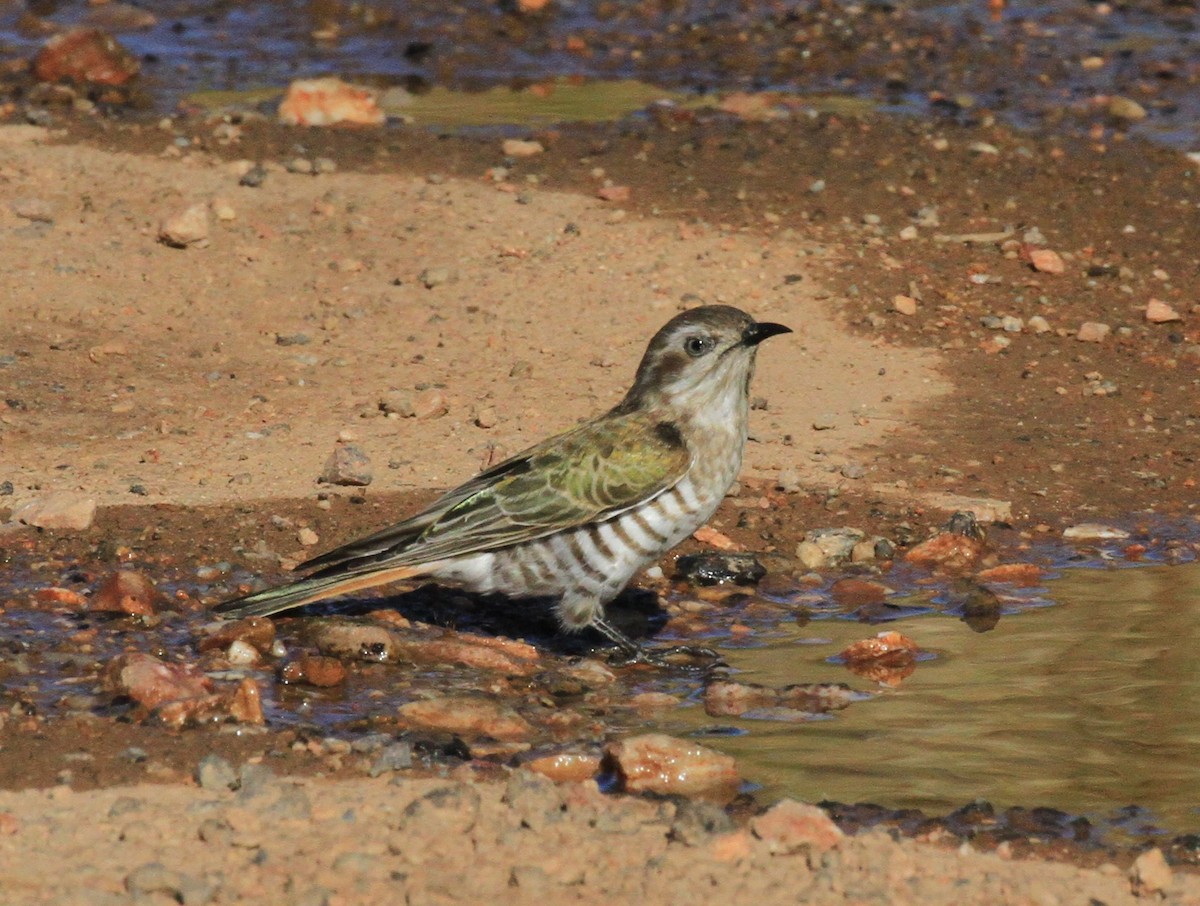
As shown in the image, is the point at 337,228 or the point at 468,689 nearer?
the point at 468,689

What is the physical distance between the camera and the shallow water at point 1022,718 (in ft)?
20.2

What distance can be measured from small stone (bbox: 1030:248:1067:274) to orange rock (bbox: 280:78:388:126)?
465 centimetres

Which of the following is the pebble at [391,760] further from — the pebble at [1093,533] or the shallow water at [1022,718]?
the pebble at [1093,533]

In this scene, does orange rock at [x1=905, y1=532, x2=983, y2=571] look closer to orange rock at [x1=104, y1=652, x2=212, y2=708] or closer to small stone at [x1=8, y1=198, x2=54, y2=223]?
orange rock at [x1=104, y1=652, x2=212, y2=708]

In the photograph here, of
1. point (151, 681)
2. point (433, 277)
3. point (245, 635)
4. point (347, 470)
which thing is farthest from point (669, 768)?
point (433, 277)

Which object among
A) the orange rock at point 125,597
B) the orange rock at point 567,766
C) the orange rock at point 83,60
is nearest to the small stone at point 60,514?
the orange rock at point 125,597

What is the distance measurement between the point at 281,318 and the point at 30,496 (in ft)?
8.45

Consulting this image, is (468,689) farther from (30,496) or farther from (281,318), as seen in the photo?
(281,318)

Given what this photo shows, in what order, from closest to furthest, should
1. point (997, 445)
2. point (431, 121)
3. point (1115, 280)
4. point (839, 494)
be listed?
1. point (839, 494)
2. point (997, 445)
3. point (1115, 280)
4. point (431, 121)

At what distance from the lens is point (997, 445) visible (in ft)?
31.7

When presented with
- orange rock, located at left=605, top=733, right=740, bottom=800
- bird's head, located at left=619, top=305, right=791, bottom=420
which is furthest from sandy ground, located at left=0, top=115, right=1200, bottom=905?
bird's head, located at left=619, top=305, right=791, bottom=420

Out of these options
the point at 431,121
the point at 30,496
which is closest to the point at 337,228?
the point at 431,121

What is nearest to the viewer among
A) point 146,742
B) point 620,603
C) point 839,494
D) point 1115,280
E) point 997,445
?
point 146,742

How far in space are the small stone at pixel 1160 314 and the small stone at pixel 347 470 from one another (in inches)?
179
